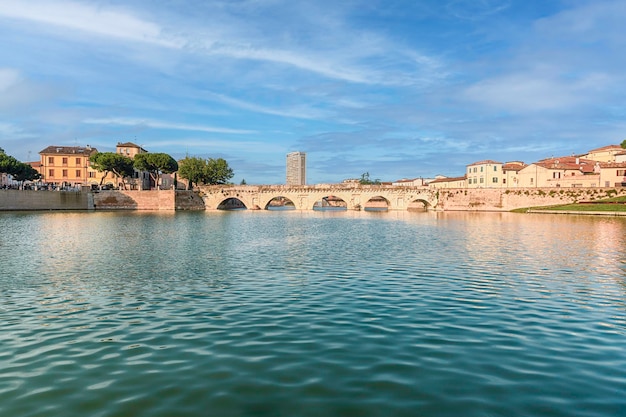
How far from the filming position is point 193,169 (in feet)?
359

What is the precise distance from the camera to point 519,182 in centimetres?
10388

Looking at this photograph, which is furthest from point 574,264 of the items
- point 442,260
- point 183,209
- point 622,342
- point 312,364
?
point 183,209

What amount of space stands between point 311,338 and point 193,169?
104 m

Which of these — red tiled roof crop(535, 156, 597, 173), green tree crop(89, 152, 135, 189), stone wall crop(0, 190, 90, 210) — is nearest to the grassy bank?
red tiled roof crop(535, 156, 597, 173)

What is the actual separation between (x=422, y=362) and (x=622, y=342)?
16.8 feet

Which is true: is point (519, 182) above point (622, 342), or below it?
above

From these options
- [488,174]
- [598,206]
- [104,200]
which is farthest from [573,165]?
[104,200]

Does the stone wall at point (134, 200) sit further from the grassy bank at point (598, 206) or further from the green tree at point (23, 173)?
the grassy bank at point (598, 206)

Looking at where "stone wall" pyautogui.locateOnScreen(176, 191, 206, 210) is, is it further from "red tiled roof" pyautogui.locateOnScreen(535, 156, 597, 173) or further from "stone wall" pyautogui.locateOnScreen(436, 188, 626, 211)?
"red tiled roof" pyautogui.locateOnScreen(535, 156, 597, 173)

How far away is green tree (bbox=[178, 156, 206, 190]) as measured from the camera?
4299 inches

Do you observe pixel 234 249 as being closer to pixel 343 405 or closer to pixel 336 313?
pixel 336 313

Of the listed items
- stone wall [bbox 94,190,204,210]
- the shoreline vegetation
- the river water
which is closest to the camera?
the river water

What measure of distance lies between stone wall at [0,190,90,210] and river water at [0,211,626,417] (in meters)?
70.7

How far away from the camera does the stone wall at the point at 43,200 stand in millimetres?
80688
